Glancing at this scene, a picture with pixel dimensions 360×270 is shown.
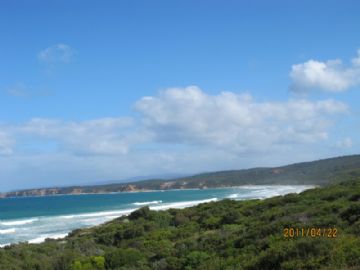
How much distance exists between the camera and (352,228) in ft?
41.0

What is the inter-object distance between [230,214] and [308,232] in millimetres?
12994

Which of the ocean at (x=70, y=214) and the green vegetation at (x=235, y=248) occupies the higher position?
the green vegetation at (x=235, y=248)

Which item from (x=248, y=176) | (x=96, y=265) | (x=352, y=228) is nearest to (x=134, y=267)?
(x=96, y=265)

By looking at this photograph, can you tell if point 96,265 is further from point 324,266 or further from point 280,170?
point 280,170
